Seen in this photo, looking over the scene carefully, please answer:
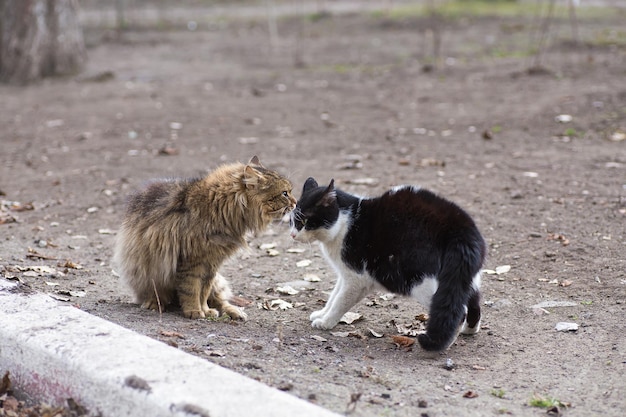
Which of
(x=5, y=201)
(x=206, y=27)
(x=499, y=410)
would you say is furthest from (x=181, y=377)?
(x=206, y=27)

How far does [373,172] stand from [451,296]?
404cm

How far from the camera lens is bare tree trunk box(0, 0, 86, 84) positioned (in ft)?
42.8

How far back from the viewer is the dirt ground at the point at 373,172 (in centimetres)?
423

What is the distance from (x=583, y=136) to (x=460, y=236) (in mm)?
5376

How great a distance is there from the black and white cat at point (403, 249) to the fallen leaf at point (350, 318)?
17 cm

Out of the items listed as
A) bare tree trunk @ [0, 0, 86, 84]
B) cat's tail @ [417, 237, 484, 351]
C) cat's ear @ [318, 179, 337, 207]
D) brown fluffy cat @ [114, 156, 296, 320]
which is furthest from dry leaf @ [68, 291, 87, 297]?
bare tree trunk @ [0, 0, 86, 84]

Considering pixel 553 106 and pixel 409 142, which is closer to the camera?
pixel 409 142

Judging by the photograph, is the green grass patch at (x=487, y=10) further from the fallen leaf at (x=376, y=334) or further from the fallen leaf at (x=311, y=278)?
the fallen leaf at (x=376, y=334)

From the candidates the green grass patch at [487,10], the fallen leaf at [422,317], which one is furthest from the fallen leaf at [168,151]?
the green grass patch at [487,10]

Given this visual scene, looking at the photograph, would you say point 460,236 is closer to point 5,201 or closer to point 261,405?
point 261,405

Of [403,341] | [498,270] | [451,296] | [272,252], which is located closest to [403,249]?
[451,296]

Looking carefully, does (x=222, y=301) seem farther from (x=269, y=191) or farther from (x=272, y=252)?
(x=272, y=252)

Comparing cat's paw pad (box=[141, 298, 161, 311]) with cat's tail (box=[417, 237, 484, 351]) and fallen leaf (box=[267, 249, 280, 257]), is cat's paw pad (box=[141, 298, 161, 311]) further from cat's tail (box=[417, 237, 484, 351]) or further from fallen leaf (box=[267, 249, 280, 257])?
cat's tail (box=[417, 237, 484, 351])

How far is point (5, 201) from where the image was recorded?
7684 mm
